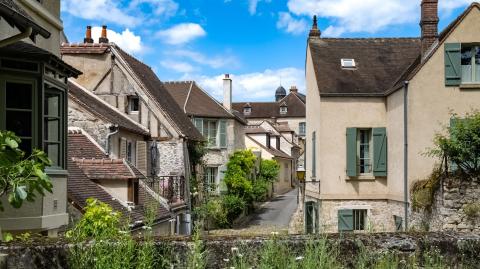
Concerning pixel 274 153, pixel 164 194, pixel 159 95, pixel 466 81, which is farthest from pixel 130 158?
pixel 274 153

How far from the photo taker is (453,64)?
19188 mm

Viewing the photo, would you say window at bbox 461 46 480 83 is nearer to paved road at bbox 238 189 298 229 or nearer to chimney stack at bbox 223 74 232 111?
paved road at bbox 238 189 298 229

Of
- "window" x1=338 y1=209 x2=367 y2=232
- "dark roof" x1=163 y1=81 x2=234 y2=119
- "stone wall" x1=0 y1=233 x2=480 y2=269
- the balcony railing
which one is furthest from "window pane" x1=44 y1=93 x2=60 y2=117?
"dark roof" x1=163 y1=81 x2=234 y2=119

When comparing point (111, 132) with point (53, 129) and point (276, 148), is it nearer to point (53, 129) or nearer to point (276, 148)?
point (53, 129)

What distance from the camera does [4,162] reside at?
5512 millimetres

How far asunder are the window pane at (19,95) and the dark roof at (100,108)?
9.20 metres

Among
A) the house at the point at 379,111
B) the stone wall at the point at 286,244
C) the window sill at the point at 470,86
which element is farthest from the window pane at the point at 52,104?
the window sill at the point at 470,86

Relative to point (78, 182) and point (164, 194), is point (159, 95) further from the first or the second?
point (78, 182)

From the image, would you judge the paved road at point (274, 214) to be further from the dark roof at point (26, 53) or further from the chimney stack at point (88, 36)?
the dark roof at point (26, 53)

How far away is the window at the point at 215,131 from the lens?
116 feet

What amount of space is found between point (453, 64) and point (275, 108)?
67.9 m

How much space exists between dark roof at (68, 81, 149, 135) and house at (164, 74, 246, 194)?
10.7 metres

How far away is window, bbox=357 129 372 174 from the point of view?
2166 cm

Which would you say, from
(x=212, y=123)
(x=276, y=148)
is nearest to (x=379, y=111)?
(x=212, y=123)
